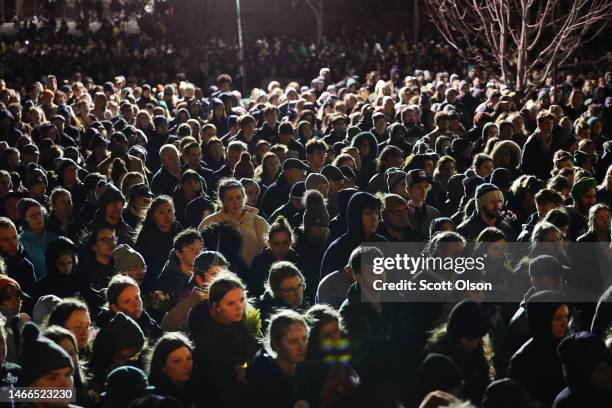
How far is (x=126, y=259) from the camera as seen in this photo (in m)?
6.95

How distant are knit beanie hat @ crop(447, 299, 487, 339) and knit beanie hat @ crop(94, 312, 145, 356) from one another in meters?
1.74

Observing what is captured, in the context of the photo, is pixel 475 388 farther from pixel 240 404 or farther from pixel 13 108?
pixel 13 108

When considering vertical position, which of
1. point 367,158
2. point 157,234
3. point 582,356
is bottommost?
point 367,158

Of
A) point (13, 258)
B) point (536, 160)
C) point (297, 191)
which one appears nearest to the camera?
point (13, 258)

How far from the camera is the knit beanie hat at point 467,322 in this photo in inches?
204

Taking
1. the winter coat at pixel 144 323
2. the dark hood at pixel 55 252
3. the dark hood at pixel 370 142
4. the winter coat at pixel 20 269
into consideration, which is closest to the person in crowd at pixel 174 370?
the winter coat at pixel 144 323

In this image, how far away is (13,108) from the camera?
14344 millimetres

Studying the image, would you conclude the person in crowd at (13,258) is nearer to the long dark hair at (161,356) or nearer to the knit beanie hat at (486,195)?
the long dark hair at (161,356)

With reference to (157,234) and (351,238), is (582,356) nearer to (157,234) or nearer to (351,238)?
(351,238)

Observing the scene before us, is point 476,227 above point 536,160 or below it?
above

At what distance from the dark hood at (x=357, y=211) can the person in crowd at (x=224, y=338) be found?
160 centimetres

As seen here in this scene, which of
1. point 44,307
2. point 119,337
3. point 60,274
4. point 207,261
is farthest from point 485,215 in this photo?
point 44,307

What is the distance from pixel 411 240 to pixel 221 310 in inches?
92.0

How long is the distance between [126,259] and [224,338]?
1.77m
